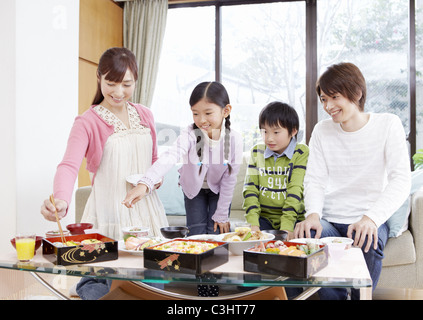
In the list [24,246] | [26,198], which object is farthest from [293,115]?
[26,198]

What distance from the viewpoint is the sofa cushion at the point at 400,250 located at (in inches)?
96.3

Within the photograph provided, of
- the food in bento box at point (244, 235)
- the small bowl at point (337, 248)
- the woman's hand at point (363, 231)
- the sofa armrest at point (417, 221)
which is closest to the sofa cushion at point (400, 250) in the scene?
the sofa armrest at point (417, 221)

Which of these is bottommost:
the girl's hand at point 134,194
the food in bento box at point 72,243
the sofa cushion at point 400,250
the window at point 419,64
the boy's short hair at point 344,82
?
the sofa cushion at point 400,250

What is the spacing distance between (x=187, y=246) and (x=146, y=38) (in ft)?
14.1

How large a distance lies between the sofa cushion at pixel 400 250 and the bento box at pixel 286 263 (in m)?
1.43

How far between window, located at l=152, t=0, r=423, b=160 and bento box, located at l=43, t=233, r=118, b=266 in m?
3.77

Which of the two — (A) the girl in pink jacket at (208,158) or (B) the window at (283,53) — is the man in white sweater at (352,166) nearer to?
(A) the girl in pink jacket at (208,158)

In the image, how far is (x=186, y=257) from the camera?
1154 mm

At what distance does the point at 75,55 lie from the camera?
9.51 ft

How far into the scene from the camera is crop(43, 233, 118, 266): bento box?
4.08 feet

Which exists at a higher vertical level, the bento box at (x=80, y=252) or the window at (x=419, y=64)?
the window at (x=419, y=64)

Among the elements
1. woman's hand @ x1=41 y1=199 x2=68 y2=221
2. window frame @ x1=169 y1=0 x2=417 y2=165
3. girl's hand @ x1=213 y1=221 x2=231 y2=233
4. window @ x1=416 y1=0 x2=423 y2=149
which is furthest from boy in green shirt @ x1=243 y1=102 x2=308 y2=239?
window @ x1=416 y1=0 x2=423 y2=149

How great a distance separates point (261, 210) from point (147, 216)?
0.62 meters

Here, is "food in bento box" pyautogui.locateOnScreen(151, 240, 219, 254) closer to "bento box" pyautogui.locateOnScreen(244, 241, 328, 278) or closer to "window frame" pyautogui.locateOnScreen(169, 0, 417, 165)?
"bento box" pyautogui.locateOnScreen(244, 241, 328, 278)
